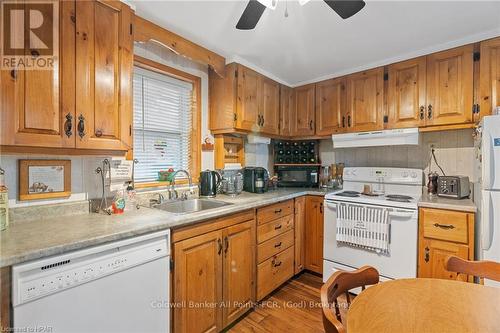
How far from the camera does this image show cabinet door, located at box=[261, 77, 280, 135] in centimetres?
279

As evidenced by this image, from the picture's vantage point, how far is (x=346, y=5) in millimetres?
1313

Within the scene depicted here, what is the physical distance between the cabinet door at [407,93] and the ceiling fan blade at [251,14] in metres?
1.73

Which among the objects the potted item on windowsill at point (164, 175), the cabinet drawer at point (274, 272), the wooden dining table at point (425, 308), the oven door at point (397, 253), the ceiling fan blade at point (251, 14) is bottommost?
the cabinet drawer at point (274, 272)

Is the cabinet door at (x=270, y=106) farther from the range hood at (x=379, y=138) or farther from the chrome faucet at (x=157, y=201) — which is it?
the chrome faucet at (x=157, y=201)

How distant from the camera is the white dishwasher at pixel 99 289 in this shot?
3.12ft

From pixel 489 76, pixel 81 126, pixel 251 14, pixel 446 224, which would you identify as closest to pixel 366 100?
pixel 489 76

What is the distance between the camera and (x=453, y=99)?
7.02ft

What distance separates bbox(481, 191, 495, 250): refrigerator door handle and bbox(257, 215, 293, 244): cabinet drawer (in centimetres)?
149

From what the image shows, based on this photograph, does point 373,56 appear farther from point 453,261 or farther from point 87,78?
point 87,78

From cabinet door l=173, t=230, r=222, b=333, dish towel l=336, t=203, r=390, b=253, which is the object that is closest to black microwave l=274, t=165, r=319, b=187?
dish towel l=336, t=203, r=390, b=253

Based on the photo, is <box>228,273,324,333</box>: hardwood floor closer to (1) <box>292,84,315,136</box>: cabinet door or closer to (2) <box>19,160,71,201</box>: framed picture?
(2) <box>19,160,71,201</box>: framed picture

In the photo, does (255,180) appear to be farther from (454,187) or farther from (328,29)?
(454,187)

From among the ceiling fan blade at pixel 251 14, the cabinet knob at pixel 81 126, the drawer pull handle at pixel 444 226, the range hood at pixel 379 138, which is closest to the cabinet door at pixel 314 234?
the range hood at pixel 379 138

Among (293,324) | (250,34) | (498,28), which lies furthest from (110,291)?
(498,28)
